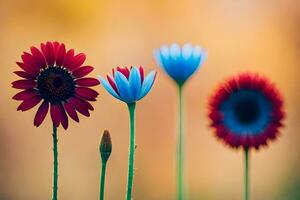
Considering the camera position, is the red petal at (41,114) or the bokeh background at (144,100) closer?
the red petal at (41,114)

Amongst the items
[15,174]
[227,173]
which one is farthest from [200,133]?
[15,174]

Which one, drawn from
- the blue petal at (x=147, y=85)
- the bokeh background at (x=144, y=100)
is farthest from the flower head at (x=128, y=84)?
the bokeh background at (x=144, y=100)

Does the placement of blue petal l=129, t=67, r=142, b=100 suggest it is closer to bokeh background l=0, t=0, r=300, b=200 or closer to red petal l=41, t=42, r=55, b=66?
red petal l=41, t=42, r=55, b=66

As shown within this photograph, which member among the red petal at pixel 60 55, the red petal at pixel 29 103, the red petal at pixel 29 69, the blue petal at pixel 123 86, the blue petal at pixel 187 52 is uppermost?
the blue petal at pixel 187 52

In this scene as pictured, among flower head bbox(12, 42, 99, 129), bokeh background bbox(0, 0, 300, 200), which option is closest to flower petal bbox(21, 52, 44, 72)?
flower head bbox(12, 42, 99, 129)

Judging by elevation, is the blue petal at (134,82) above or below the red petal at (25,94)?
above

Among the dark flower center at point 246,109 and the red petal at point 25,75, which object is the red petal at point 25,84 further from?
the dark flower center at point 246,109

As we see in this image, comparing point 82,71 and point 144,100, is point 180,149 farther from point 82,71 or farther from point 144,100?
point 144,100
